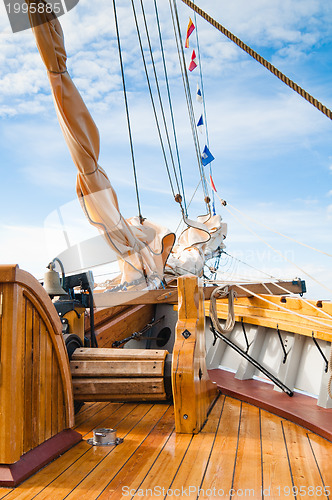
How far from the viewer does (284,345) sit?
12.7 feet

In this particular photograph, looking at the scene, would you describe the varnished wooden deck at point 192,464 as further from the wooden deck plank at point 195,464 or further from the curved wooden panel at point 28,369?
the curved wooden panel at point 28,369

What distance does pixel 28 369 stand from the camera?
7.48 feet

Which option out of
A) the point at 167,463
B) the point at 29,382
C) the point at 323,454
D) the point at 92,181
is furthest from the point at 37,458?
the point at 92,181

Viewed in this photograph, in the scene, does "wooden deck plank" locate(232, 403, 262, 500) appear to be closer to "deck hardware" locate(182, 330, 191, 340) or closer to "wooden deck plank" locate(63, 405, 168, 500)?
"wooden deck plank" locate(63, 405, 168, 500)

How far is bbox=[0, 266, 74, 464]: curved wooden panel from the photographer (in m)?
2.13

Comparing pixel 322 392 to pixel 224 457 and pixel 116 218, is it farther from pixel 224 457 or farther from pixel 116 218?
pixel 116 218

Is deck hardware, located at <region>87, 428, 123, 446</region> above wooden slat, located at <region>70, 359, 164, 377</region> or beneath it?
beneath

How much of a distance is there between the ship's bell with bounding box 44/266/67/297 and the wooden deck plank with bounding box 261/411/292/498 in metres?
1.62

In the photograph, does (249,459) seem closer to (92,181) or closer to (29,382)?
(29,382)

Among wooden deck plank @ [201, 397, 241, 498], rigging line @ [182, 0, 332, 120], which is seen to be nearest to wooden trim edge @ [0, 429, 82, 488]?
wooden deck plank @ [201, 397, 241, 498]

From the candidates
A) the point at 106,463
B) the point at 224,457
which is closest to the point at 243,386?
the point at 224,457

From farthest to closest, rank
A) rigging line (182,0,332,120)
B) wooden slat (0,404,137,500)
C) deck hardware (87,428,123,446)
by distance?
→ deck hardware (87,428,123,446) → rigging line (182,0,332,120) → wooden slat (0,404,137,500)

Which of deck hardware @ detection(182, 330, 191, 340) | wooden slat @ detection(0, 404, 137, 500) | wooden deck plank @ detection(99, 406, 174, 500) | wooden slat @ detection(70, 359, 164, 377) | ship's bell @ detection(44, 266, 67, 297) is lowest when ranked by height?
wooden slat @ detection(0, 404, 137, 500)

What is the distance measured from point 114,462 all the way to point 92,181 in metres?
3.00
